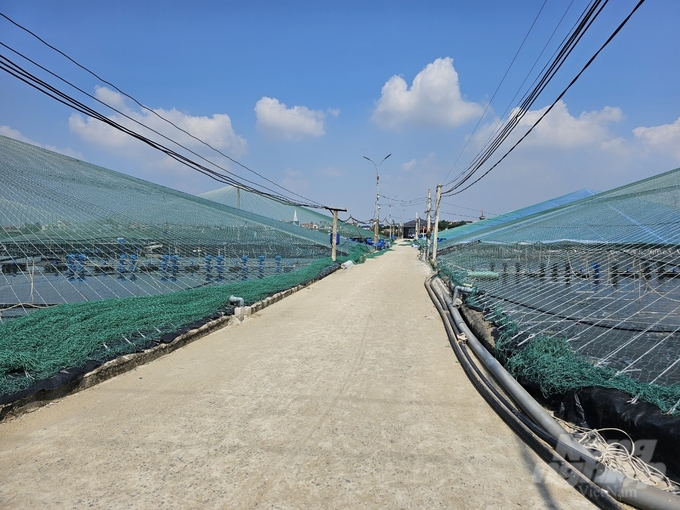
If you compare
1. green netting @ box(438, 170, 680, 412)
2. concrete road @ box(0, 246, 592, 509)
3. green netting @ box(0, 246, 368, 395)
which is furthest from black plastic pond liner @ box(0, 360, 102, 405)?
green netting @ box(438, 170, 680, 412)

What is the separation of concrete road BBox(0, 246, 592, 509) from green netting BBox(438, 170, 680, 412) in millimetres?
865

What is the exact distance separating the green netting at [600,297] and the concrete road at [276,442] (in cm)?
86

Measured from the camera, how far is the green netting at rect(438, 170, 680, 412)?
11.8 ft

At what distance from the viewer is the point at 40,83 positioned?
5176 millimetres

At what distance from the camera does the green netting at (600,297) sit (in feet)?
11.8

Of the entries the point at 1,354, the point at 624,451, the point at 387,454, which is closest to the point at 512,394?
the point at 624,451

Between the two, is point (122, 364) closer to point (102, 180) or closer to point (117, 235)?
point (117, 235)

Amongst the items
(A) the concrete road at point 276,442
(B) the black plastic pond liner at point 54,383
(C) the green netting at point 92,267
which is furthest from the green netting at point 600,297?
(C) the green netting at point 92,267

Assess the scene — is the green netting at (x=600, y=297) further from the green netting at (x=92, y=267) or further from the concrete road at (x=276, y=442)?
→ the green netting at (x=92, y=267)

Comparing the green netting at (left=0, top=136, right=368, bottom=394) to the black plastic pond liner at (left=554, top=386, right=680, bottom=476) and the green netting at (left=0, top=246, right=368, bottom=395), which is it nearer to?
the green netting at (left=0, top=246, right=368, bottom=395)

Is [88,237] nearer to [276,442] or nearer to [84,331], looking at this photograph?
[84,331]

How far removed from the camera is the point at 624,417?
259 centimetres

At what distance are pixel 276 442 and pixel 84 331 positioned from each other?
314cm

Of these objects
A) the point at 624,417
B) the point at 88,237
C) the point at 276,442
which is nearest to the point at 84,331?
the point at 276,442
